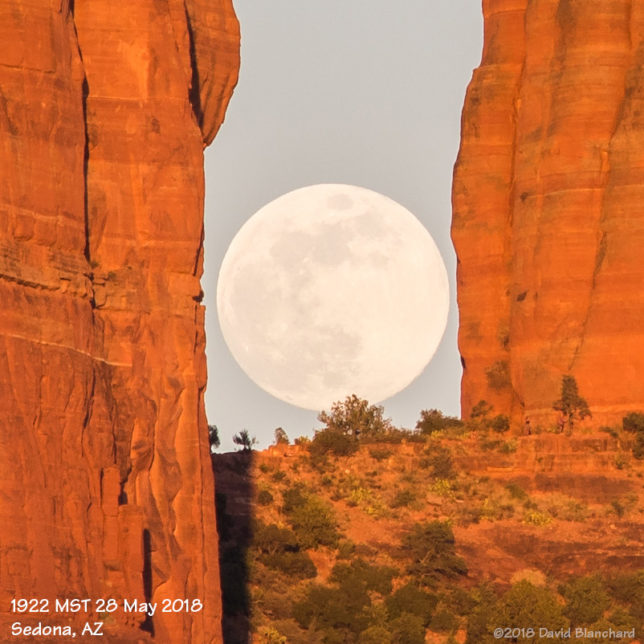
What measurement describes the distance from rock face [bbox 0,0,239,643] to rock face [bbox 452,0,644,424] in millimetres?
27975

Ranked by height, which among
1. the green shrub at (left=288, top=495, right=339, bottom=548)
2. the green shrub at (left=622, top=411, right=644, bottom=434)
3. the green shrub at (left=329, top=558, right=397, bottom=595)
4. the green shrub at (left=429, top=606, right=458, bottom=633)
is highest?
the green shrub at (left=622, top=411, right=644, bottom=434)

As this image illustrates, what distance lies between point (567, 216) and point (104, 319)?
3581cm

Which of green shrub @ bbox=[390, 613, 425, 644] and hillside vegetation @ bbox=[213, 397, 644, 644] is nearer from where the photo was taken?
green shrub @ bbox=[390, 613, 425, 644]

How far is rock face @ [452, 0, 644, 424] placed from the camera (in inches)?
3184

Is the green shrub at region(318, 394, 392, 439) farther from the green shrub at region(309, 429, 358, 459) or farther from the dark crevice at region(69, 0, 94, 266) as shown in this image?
the dark crevice at region(69, 0, 94, 266)

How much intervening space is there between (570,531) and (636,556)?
3046mm

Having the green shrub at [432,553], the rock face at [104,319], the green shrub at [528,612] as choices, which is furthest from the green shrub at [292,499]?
the rock face at [104,319]

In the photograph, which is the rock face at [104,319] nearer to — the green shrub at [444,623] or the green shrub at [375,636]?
the green shrub at [375,636]

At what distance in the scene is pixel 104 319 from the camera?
159ft

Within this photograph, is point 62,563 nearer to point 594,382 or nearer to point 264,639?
point 264,639

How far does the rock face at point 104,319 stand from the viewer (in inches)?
1694

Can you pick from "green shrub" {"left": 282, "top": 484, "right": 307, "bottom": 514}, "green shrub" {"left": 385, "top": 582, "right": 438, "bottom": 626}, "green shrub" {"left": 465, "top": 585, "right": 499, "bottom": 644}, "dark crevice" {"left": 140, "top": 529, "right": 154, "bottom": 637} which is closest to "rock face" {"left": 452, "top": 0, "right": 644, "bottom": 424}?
"green shrub" {"left": 282, "top": 484, "right": 307, "bottom": 514}

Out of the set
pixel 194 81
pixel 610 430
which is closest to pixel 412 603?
pixel 610 430

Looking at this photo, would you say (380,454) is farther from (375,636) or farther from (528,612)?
(375,636)
